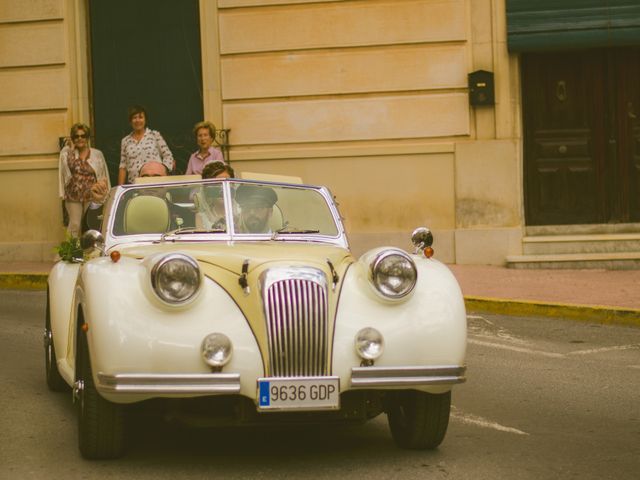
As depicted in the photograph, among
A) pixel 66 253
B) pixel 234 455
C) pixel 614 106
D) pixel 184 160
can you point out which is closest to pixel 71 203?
pixel 184 160

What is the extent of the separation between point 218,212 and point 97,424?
64.7 inches

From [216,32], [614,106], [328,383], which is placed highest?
[216,32]

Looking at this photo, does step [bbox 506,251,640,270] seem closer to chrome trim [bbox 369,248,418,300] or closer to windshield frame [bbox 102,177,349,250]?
windshield frame [bbox 102,177,349,250]

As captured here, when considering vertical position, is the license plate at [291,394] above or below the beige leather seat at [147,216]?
below

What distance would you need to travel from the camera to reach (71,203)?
16.5 m

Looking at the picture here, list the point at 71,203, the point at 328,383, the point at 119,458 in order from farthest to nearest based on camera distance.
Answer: the point at 71,203, the point at 119,458, the point at 328,383

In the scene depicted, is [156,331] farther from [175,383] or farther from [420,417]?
[420,417]

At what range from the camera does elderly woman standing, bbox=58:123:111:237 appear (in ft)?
52.9

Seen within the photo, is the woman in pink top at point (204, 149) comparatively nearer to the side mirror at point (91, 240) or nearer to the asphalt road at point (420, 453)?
the asphalt road at point (420, 453)

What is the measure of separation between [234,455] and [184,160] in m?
11.5

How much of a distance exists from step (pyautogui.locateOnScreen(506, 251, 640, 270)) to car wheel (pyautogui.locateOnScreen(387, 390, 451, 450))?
9.73 m

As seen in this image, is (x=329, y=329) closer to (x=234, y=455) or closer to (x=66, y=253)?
(x=234, y=455)

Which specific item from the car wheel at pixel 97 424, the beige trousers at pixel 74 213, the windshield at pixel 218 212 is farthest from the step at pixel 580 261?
the car wheel at pixel 97 424

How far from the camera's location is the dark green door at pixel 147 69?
18.1 m
